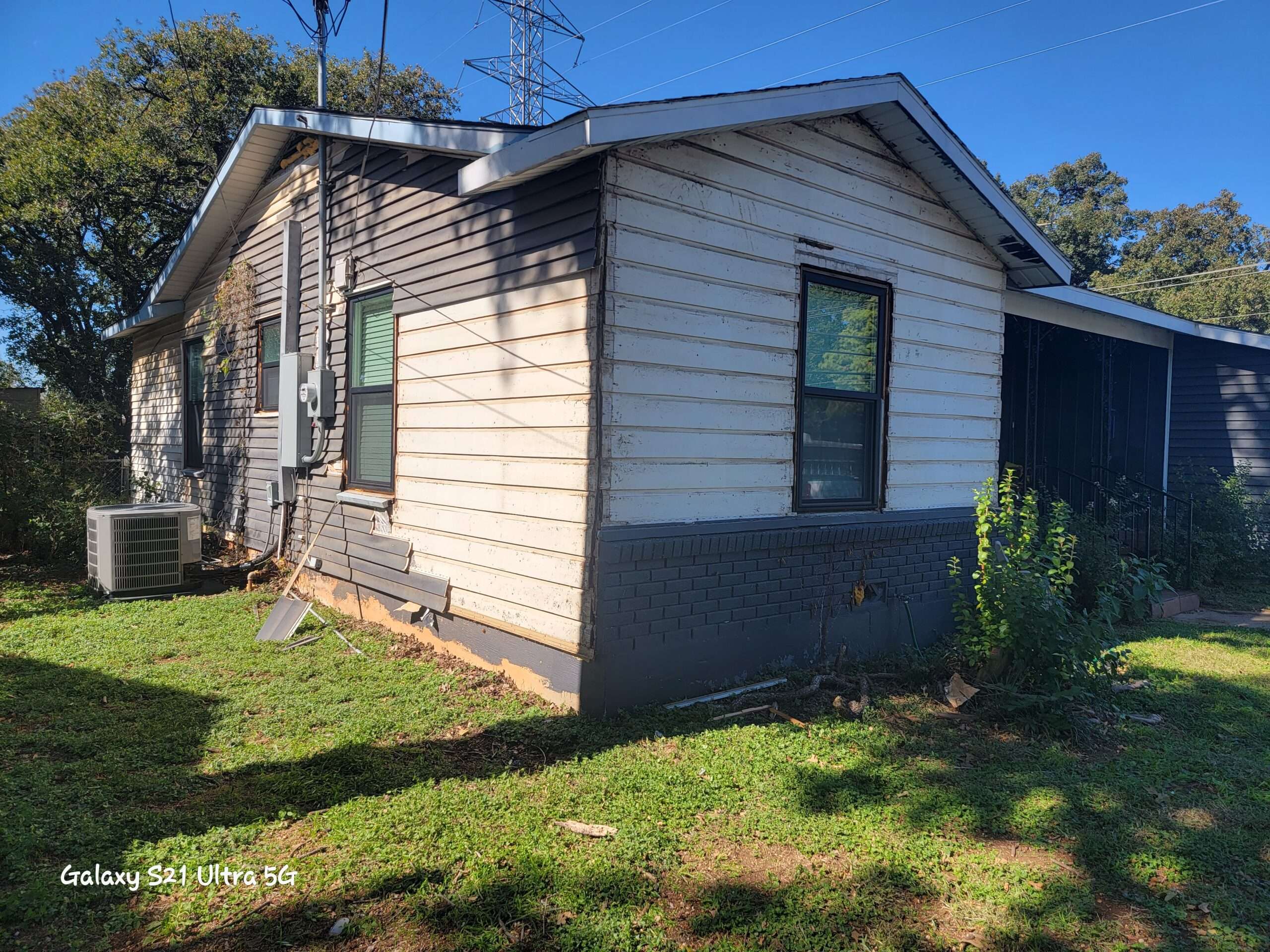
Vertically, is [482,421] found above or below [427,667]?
above

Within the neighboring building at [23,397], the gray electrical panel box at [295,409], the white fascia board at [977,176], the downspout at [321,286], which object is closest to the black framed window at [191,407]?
the neighboring building at [23,397]

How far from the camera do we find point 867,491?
20.6 ft

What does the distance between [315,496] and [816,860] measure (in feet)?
20.5

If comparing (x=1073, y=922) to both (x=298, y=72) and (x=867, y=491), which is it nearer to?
(x=867, y=491)

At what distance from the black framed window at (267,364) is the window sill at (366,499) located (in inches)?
97.0

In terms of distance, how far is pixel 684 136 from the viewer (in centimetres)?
467

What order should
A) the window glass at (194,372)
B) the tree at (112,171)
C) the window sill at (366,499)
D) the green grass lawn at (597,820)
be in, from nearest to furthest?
the green grass lawn at (597,820) → the window sill at (366,499) → the window glass at (194,372) → the tree at (112,171)

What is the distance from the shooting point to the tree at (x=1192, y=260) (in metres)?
33.4

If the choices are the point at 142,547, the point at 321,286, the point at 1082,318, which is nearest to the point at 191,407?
the point at 142,547

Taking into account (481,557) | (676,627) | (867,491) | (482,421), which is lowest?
(676,627)

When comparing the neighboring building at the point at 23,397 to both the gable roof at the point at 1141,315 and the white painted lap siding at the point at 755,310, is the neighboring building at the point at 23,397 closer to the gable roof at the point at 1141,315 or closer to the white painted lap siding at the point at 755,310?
the white painted lap siding at the point at 755,310

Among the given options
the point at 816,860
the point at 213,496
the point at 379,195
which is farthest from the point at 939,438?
the point at 213,496

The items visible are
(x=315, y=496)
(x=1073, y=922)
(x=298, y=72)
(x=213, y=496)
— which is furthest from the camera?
(x=298, y=72)

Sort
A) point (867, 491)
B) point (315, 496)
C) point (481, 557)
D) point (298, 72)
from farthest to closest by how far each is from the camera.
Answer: point (298, 72) → point (315, 496) → point (867, 491) → point (481, 557)
